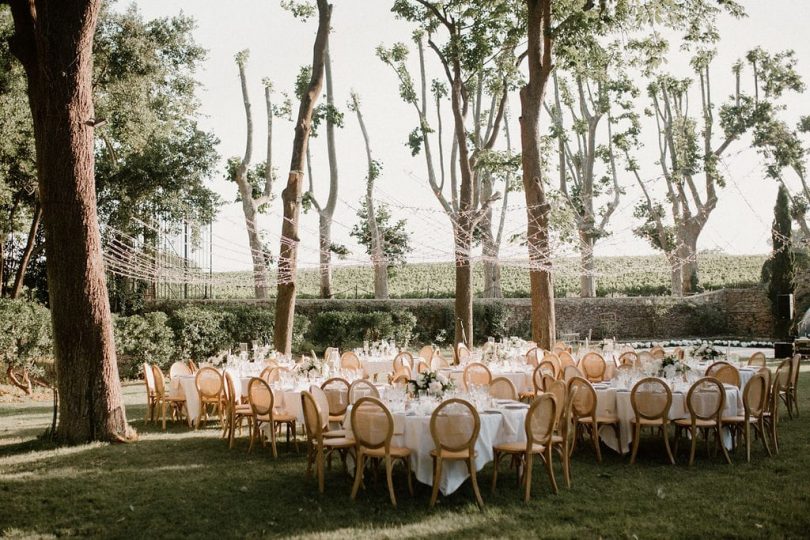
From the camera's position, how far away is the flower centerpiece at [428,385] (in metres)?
6.88

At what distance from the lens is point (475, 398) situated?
684 centimetres

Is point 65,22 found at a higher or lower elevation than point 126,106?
lower

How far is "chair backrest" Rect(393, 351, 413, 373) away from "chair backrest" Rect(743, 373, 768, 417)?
5.54 metres

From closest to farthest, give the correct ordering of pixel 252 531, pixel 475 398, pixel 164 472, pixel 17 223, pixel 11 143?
1. pixel 252 531
2. pixel 475 398
3. pixel 164 472
4. pixel 11 143
5. pixel 17 223

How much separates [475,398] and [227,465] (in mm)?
2883

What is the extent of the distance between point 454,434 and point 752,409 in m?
3.76

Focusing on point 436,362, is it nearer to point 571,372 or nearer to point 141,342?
point 571,372

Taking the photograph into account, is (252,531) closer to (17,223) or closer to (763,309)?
(17,223)

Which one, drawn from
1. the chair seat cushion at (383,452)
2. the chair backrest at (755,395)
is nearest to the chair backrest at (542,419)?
the chair seat cushion at (383,452)

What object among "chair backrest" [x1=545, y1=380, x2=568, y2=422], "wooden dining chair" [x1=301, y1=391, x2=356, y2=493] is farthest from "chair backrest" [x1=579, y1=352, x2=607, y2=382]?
"wooden dining chair" [x1=301, y1=391, x2=356, y2=493]

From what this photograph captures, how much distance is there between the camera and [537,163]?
13.4 meters

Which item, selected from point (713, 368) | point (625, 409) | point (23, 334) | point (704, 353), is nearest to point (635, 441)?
point (625, 409)

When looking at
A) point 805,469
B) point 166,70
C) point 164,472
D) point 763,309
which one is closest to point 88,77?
point 164,472

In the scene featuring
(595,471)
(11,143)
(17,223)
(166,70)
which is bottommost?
(595,471)
